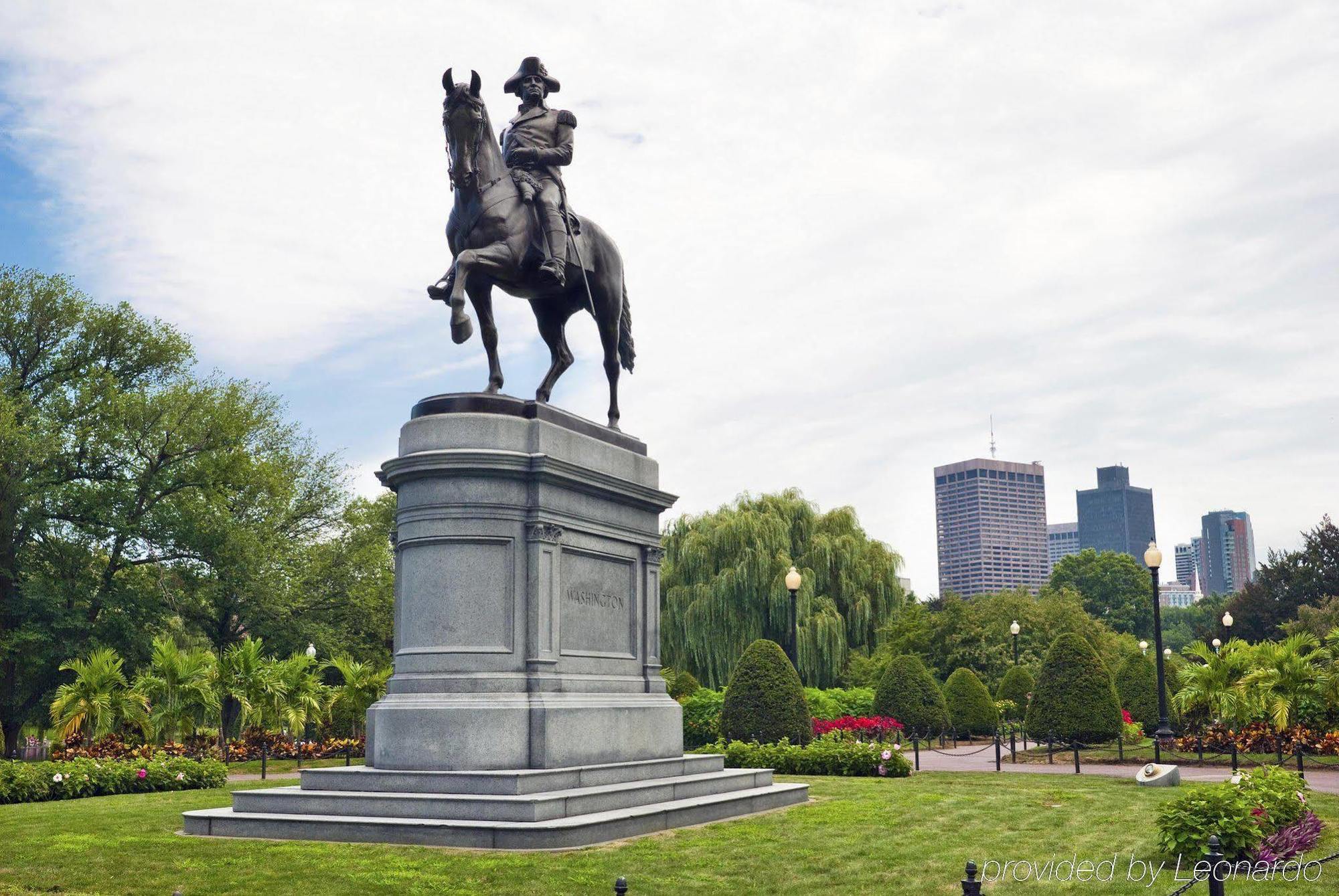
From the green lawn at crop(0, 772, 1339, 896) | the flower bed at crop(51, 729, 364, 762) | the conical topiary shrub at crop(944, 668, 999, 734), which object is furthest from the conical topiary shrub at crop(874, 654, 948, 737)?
the green lawn at crop(0, 772, 1339, 896)

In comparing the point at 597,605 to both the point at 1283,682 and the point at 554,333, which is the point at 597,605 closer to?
the point at 554,333

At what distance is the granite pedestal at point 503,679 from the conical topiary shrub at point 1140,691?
2432cm

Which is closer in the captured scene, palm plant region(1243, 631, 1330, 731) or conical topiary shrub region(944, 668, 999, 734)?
palm plant region(1243, 631, 1330, 731)

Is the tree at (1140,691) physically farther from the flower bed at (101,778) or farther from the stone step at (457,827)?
the stone step at (457,827)

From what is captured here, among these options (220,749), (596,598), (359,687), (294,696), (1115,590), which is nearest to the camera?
(596,598)

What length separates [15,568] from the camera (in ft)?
122

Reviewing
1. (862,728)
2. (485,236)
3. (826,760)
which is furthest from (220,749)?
(485,236)

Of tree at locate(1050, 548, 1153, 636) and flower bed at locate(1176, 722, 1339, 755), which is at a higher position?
tree at locate(1050, 548, 1153, 636)

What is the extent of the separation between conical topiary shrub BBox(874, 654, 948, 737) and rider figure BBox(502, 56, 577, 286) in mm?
21541

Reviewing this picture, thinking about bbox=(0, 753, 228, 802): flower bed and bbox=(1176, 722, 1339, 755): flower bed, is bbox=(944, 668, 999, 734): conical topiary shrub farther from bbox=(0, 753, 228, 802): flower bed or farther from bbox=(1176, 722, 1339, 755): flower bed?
bbox=(0, 753, 228, 802): flower bed

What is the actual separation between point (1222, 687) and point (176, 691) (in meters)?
22.4

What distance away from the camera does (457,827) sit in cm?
1137

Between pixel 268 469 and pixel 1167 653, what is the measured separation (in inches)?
1499

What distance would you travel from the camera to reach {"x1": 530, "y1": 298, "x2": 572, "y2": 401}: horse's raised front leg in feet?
Result: 55.5
